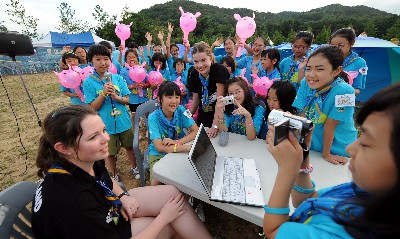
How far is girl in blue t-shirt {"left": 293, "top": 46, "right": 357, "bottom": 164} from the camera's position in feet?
5.81

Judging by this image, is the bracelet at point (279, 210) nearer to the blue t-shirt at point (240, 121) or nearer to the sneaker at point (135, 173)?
the blue t-shirt at point (240, 121)

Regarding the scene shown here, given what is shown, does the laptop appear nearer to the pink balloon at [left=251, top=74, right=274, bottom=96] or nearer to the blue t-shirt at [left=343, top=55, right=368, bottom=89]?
the pink balloon at [left=251, top=74, right=274, bottom=96]

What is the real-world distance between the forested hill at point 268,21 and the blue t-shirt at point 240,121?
68.8 feet

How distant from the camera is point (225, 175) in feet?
5.39

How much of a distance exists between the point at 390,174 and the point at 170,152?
1.68 metres

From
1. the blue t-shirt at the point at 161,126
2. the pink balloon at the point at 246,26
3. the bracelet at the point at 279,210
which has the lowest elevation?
→ the blue t-shirt at the point at 161,126

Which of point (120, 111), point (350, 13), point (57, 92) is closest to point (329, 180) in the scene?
point (120, 111)

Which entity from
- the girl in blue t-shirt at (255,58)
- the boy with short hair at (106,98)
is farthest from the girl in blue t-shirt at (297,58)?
the boy with short hair at (106,98)

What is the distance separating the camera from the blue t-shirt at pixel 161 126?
2395mm

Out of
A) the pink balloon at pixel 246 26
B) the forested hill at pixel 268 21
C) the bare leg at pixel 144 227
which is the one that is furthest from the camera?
the forested hill at pixel 268 21

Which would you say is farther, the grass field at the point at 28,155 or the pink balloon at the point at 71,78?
the pink balloon at the point at 71,78

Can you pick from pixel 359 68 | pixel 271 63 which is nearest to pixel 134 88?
pixel 271 63

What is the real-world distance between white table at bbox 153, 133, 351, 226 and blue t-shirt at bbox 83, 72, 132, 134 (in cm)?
127

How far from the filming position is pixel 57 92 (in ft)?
33.1
